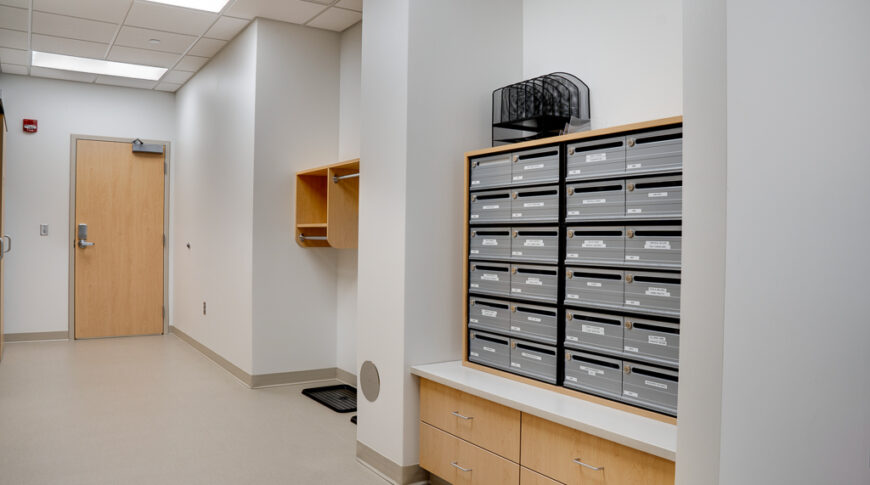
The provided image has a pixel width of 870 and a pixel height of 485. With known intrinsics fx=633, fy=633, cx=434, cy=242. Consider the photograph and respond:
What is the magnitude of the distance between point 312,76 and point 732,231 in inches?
160

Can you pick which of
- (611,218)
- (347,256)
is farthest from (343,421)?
(611,218)

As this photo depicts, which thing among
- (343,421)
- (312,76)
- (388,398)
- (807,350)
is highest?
(312,76)

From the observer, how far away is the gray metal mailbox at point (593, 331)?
2.29m

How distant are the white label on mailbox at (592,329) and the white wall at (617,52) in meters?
0.89

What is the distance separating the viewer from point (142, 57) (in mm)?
5688

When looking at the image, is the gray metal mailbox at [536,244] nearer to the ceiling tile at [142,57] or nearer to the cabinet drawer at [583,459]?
the cabinet drawer at [583,459]

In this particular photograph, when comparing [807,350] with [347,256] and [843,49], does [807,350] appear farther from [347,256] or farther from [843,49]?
[347,256]

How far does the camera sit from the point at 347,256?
4.84 metres

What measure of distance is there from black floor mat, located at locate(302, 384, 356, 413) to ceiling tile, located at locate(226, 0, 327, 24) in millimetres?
2704

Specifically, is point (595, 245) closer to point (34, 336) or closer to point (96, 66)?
point (96, 66)

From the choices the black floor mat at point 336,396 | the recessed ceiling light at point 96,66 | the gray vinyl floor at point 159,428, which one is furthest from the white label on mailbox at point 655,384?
the recessed ceiling light at point 96,66

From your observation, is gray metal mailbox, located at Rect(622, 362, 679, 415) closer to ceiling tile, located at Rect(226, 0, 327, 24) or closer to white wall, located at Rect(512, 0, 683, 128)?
white wall, located at Rect(512, 0, 683, 128)

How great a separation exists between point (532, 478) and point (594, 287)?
2.42 ft

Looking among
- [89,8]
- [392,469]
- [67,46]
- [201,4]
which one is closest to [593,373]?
[392,469]
